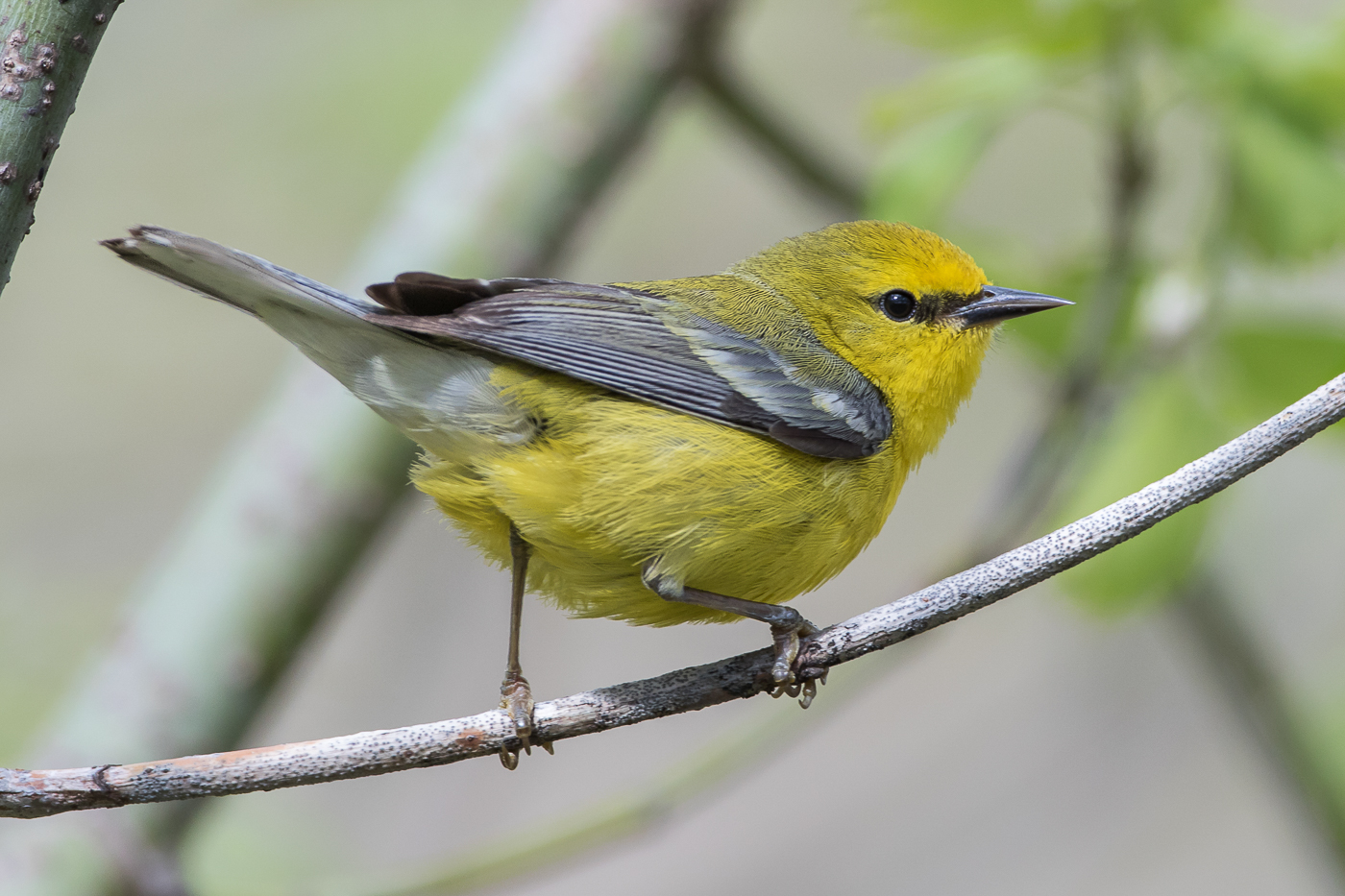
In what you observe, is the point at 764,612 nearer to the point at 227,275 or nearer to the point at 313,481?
the point at 227,275

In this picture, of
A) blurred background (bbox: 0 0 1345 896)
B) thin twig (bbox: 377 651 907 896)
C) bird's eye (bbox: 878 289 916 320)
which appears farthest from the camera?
bird's eye (bbox: 878 289 916 320)

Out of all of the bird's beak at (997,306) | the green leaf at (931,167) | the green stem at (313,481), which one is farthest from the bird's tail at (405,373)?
the bird's beak at (997,306)

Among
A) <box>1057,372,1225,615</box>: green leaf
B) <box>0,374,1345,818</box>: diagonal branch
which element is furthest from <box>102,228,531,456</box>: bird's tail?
<box>1057,372,1225,615</box>: green leaf

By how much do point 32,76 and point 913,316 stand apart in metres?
2.24

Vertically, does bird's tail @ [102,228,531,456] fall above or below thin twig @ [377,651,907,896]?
above

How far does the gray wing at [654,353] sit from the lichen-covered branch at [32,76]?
3.37ft

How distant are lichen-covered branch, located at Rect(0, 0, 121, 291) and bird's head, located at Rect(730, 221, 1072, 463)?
2.05 meters

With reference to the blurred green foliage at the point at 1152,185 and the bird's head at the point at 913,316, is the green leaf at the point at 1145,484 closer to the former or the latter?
the blurred green foliage at the point at 1152,185

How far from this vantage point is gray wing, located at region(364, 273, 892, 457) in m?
2.65

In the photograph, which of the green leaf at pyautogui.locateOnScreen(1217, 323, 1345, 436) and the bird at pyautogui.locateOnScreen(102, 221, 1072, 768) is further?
the green leaf at pyautogui.locateOnScreen(1217, 323, 1345, 436)

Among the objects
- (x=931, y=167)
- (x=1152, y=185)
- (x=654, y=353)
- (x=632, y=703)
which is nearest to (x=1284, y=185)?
(x=1152, y=185)

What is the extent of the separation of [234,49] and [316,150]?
1.03 meters

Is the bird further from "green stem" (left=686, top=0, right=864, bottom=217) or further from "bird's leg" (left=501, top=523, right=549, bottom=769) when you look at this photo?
"green stem" (left=686, top=0, right=864, bottom=217)

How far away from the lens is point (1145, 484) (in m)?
2.79
